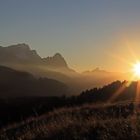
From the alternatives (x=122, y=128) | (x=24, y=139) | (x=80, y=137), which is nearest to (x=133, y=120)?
(x=122, y=128)

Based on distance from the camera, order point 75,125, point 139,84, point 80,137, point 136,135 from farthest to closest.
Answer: point 139,84
point 75,125
point 80,137
point 136,135

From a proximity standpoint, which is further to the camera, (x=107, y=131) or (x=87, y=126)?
(x=87, y=126)

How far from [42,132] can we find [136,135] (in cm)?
364

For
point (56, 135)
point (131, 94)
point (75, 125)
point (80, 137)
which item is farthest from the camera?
point (131, 94)

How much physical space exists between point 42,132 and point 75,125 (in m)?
1.01

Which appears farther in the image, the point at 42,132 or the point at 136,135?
the point at 42,132

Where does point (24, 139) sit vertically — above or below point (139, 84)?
below

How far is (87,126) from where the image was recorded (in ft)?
42.2

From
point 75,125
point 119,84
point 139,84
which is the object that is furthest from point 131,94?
point 75,125

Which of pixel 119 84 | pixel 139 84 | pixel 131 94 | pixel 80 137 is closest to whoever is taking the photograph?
pixel 80 137

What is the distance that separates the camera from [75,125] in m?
13.4

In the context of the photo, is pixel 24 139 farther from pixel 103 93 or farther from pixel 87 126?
pixel 103 93

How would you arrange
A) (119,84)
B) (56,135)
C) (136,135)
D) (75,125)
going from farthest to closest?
(119,84), (75,125), (56,135), (136,135)

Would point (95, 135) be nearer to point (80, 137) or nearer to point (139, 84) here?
point (80, 137)
